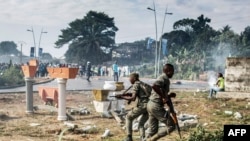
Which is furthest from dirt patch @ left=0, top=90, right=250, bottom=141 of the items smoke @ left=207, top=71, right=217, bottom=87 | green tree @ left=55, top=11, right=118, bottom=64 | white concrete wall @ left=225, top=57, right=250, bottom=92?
green tree @ left=55, top=11, right=118, bottom=64

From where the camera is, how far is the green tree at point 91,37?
2616 inches

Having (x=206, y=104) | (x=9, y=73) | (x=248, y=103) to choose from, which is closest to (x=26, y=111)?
(x=206, y=104)

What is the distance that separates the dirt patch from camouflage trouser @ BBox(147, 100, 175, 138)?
1.29 m

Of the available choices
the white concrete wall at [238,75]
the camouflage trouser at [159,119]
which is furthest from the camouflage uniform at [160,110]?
the white concrete wall at [238,75]

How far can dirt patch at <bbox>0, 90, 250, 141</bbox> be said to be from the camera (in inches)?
326

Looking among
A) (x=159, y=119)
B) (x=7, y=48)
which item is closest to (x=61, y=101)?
(x=159, y=119)

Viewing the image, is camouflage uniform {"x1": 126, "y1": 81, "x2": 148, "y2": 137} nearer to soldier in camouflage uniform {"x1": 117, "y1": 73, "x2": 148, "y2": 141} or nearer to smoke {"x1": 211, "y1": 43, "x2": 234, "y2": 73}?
soldier in camouflage uniform {"x1": 117, "y1": 73, "x2": 148, "y2": 141}

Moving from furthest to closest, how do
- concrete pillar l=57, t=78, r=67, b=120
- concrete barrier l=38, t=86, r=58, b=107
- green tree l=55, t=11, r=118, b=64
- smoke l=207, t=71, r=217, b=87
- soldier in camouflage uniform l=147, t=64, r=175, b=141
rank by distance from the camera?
green tree l=55, t=11, r=118, b=64 < smoke l=207, t=71, r=217, b=87 < concrete barrier l=38, t=86, r=58, b=107 < concrete pillar l=57, t=78, r=67, b=120 < soldier in camouflage uniform l=147, t=64, r=175, b=141

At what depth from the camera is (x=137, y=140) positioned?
7871 mm

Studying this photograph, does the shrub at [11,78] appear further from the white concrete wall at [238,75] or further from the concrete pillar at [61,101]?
the white concrete wall at [238,75]

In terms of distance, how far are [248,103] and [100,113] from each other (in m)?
5.93

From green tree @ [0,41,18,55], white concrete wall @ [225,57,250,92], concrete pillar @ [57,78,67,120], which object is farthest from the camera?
green tree @ [0,41,18,55]

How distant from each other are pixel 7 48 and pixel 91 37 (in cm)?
7020

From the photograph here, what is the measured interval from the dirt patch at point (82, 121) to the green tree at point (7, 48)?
388 ft
